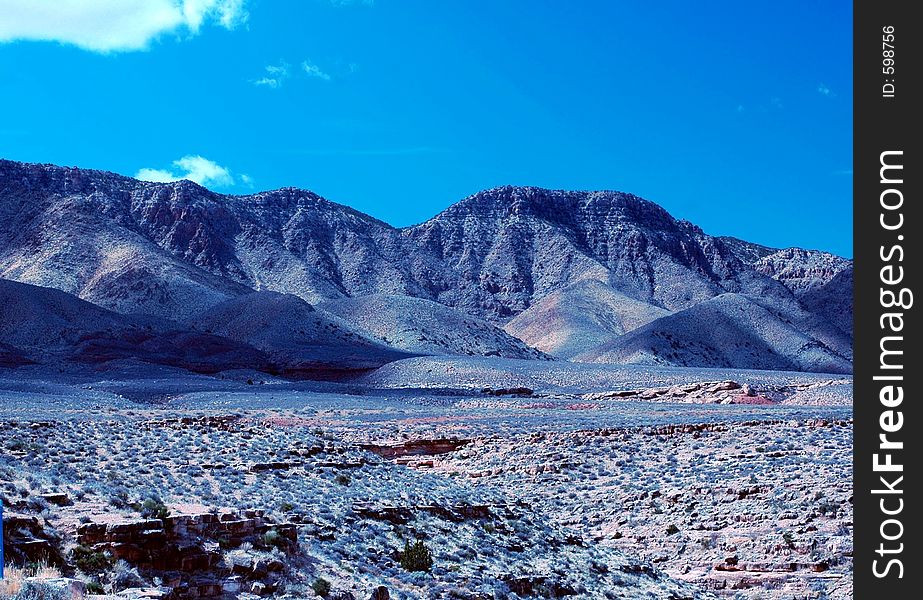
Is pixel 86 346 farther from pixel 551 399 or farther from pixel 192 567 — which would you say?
pixel 192 567

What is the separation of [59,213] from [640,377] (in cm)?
8289

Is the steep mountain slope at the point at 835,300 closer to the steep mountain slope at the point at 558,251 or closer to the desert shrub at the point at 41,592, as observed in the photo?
the steep mountain slope at the point at 558,251

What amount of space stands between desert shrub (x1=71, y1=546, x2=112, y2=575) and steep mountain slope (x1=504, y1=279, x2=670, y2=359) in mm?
106886

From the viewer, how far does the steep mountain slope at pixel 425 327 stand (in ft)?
346

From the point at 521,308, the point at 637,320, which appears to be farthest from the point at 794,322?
the point at 521,308

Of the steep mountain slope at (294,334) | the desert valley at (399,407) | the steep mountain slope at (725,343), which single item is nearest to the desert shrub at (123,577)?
→ the desert valley at (399,407)

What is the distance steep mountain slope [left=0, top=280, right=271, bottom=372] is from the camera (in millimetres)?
80375

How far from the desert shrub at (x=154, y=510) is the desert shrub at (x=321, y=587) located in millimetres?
2058

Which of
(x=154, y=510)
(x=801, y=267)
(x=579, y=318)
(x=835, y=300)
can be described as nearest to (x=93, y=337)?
(x=579, y=318)

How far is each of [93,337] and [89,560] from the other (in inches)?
3050

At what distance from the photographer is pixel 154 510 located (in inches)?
552

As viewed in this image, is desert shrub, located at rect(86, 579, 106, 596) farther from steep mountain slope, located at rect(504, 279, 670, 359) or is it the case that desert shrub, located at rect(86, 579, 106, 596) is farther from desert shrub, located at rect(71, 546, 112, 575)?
steep mountain slope, located at rect(504, 279, 670, 359)

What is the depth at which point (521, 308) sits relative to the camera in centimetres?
15038

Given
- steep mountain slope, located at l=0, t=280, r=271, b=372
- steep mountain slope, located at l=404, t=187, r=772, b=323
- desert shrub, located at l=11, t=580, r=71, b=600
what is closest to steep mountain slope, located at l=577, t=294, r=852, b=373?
steep mountain slope, located at l=404, t=187, r=772, b=323
